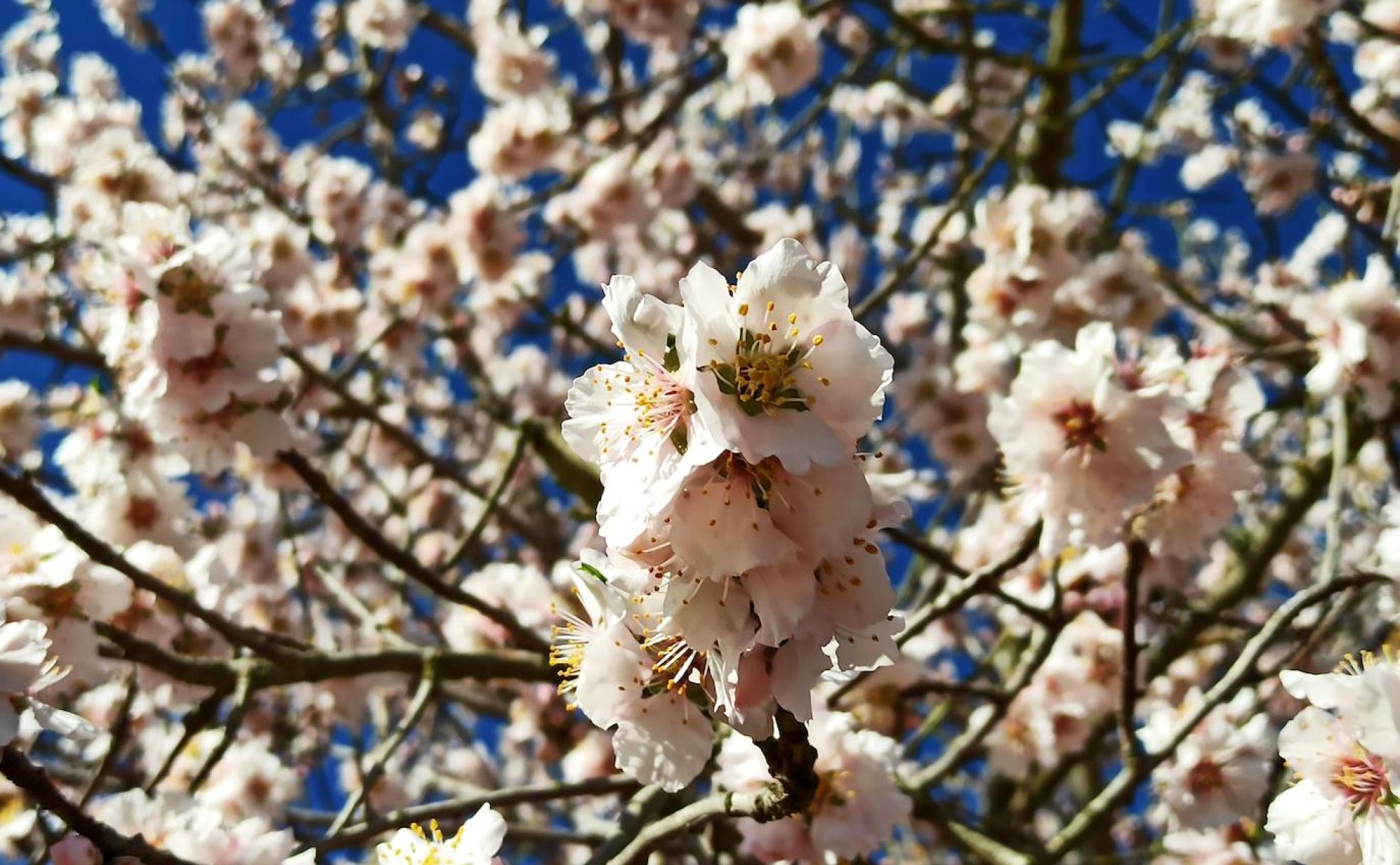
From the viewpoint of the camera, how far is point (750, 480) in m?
1.07

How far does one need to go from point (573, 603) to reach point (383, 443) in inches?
108

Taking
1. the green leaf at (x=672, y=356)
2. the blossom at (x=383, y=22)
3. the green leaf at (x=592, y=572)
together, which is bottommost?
the green leaf at (x=592, y=572)

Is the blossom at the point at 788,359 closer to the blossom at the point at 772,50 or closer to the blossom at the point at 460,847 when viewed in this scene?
the blossom at the point at 460,847

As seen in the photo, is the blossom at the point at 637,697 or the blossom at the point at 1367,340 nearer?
the blossom at the point at 637,697

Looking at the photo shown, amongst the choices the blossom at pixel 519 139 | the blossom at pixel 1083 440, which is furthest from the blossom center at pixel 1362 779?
the blossom at pixel 519 139

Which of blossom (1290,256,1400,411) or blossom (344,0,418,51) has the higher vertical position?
blossom (344,0,418,51)

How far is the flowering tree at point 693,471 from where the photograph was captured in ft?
3.74

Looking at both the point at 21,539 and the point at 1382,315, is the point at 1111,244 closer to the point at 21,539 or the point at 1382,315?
the point at 1382,315

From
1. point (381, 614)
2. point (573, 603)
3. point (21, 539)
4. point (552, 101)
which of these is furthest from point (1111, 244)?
point (21, 539)

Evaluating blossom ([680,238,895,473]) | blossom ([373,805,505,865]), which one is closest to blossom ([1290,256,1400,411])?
blossom ([680,238,895,473])

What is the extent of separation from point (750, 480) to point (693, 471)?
0.08 meters

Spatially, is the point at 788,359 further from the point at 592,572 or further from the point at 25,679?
the point at 25,679

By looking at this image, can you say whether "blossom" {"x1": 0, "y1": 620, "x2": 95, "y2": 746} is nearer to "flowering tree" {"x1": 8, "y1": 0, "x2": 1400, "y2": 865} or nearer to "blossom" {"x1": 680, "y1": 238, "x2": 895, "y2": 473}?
"flowering tree" {"x1": 8, "y1": 0, "x2": 1400, "y2": 865}

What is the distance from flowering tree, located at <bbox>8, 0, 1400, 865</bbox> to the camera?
1.14 meters
